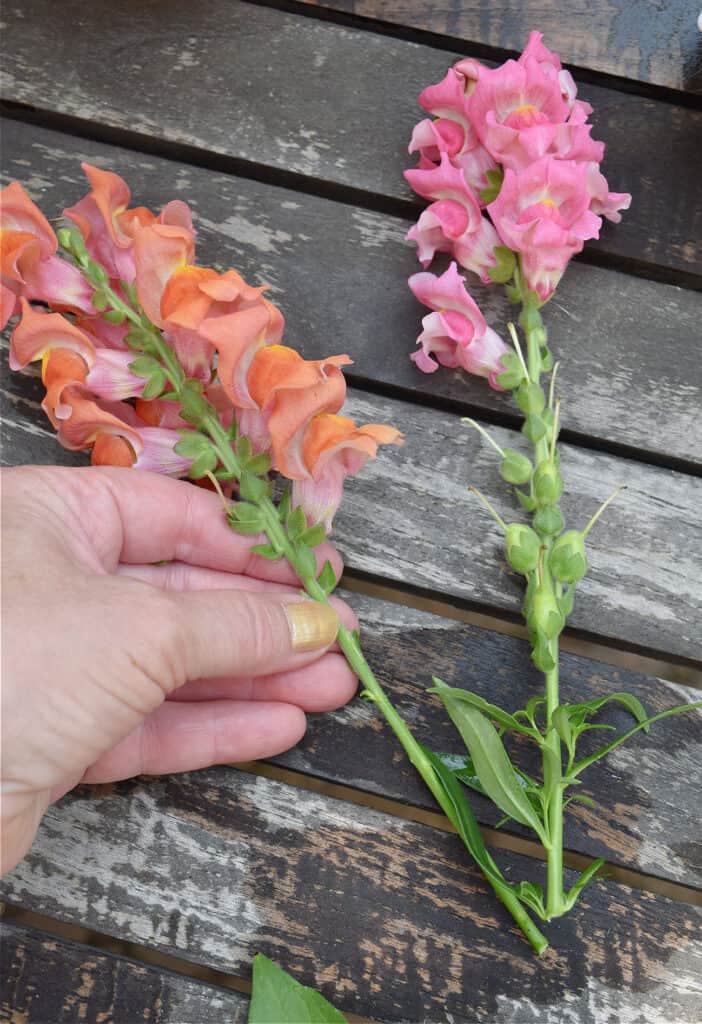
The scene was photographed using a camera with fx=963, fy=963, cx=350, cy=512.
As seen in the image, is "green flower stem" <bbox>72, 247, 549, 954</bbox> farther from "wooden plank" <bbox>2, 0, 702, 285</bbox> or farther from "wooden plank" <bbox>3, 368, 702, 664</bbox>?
"wooden plank" <bbox>2, 0, 702, 285</bbox>

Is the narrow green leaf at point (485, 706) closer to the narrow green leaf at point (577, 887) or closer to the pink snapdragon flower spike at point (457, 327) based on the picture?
the narrow green leaf at point (577, 887)

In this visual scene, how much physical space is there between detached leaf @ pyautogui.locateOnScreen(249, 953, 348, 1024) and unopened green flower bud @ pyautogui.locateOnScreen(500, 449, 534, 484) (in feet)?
1.79

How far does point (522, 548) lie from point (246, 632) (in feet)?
0.92

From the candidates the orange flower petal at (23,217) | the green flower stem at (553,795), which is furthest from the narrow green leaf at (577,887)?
the orange flower petal at (23,217)

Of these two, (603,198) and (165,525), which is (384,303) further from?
(165,525)

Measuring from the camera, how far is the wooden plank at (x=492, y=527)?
1.05 metres

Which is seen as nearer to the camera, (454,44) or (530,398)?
(530,398)

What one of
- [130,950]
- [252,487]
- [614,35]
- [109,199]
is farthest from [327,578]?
[130,950]

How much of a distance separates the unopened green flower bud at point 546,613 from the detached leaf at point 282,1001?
43 centimetres

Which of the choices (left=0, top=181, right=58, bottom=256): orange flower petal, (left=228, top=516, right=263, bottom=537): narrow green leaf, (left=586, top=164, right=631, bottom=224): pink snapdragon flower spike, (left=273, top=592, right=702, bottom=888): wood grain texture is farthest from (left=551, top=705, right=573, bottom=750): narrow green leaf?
(left=0, top=181, right=58, bottom=256): orange flower petal

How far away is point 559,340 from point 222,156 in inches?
17.8

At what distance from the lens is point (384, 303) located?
1.11m

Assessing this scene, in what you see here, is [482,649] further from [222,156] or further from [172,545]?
[222,156]

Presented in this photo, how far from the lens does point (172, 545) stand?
986 millimetres
